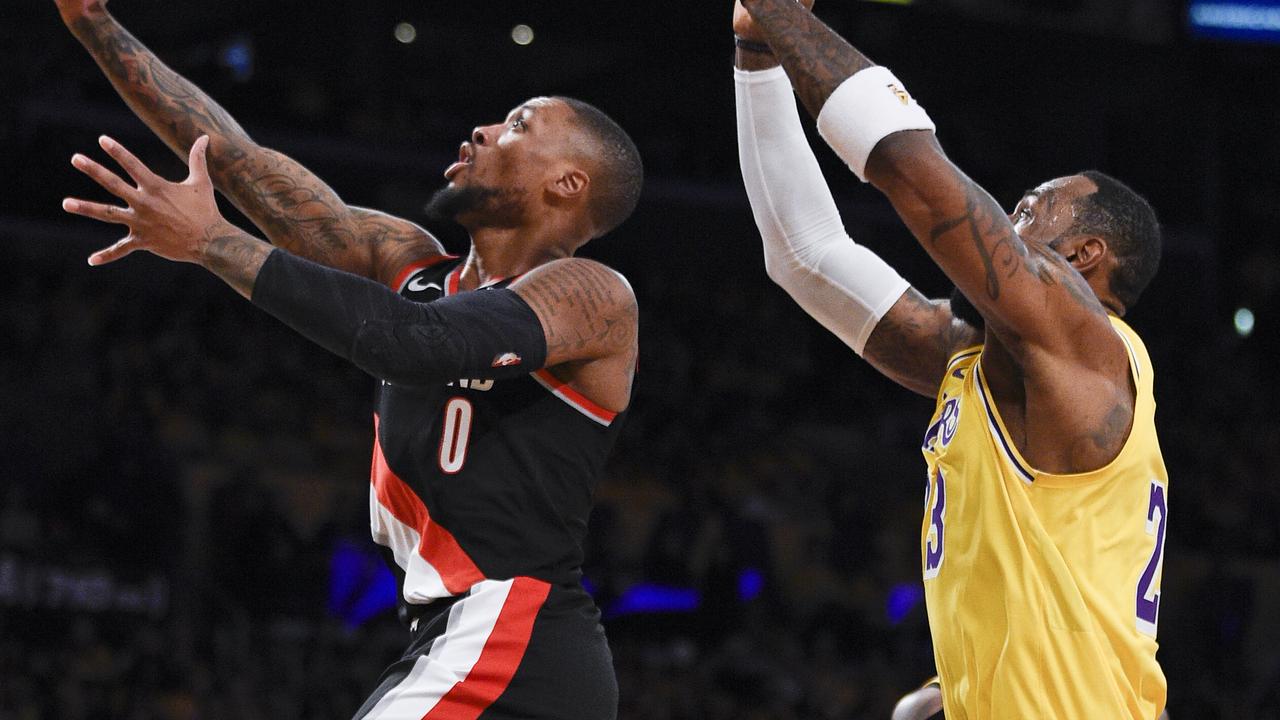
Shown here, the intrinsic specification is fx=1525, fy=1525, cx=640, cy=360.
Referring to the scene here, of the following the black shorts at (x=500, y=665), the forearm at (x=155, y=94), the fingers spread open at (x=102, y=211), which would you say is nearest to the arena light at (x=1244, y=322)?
the forearm at (x=155, y=94)

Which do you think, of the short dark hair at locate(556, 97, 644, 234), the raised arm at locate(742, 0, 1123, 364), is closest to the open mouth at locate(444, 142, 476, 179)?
the short dark hair at locate(556, 97, 644, 234)

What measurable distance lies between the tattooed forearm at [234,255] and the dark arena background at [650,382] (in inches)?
286

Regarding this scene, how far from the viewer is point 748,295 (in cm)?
1574

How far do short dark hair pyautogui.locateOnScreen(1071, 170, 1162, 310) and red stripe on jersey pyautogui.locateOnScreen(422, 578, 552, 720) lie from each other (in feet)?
4.67

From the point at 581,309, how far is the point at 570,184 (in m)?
0.48

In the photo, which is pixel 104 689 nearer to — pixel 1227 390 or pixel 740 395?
pixel 740 395

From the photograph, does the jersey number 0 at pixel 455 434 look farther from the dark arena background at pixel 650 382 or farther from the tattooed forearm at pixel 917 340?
the dark arena background at pixel 650 382

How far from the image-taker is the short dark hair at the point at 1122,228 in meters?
3.30

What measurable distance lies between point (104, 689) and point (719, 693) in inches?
158

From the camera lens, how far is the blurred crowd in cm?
980

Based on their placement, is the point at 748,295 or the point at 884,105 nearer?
the point at 884,105

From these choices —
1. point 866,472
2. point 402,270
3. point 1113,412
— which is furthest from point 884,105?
point 866,472

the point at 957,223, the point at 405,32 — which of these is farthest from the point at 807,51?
the point at 405,32

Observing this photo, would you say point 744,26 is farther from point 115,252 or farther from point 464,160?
point 115,252
